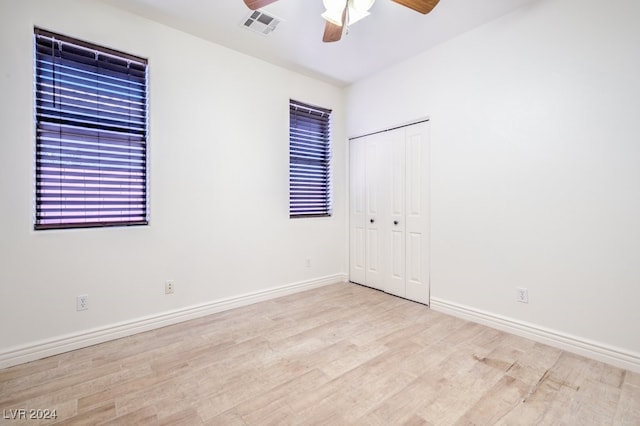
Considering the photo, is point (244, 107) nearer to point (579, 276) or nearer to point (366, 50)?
point (366, 50)

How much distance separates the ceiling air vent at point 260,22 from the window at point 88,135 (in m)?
1.03

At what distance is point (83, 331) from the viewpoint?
2336 millimetres

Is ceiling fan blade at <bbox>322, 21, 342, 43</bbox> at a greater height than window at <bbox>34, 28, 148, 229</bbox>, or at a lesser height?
greater

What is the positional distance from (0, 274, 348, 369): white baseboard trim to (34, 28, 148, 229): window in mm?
880

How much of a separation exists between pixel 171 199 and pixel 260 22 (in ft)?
6.03

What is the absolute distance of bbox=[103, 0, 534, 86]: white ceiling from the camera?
2.44 meters

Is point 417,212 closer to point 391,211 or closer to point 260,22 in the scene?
point 391,211

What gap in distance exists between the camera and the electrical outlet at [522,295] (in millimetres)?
2500

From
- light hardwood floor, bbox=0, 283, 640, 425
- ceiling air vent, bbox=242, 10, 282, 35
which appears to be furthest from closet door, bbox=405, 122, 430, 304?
ceiling air vent, bbox=242, 10, 282, 35

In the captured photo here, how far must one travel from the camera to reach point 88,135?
2.40m

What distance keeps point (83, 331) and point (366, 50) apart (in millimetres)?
3733

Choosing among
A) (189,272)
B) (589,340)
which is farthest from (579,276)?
(189,272)

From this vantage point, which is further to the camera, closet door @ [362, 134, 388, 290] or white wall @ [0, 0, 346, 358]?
closet door @ [362, 134, 388, 290]

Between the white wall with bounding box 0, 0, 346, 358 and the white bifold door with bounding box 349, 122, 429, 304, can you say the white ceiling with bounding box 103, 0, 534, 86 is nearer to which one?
the white wall with bounding box 0, 0, 346, 358
